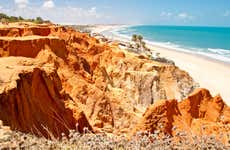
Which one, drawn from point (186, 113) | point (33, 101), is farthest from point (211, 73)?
point (33, 101)

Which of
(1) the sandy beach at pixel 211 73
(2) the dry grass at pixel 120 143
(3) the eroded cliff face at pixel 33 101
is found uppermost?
(2) the dry grass at pixel 120 143

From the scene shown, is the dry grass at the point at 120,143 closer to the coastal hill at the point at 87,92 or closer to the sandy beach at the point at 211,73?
the coastal hill at the point at 87,92

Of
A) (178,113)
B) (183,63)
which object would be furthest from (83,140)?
(183,63)

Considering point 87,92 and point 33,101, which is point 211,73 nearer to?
point 87,92

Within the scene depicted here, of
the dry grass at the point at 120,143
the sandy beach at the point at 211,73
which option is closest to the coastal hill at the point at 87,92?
the dry grass at the point at 120,143

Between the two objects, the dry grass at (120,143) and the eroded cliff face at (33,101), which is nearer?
the dry grass at (120,143)

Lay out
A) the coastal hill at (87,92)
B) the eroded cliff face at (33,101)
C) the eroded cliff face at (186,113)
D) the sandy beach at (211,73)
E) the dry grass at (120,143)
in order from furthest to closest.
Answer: the sandy beach at (211,73) < the eroded cliff face at (186,113) < the coastal hill at (87,92) < the eroded cliff face at (33,101) < the dry grass at (120,143)

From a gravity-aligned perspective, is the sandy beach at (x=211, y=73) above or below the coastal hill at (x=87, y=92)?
below

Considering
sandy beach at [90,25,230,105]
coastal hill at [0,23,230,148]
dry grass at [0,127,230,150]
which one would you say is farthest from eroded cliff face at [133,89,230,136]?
sandy beach at [90,25,230,105]

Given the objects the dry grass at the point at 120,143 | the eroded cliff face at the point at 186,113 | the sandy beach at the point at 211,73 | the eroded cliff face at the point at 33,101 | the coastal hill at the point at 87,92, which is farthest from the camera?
the sandy beach at the point at 211,73
